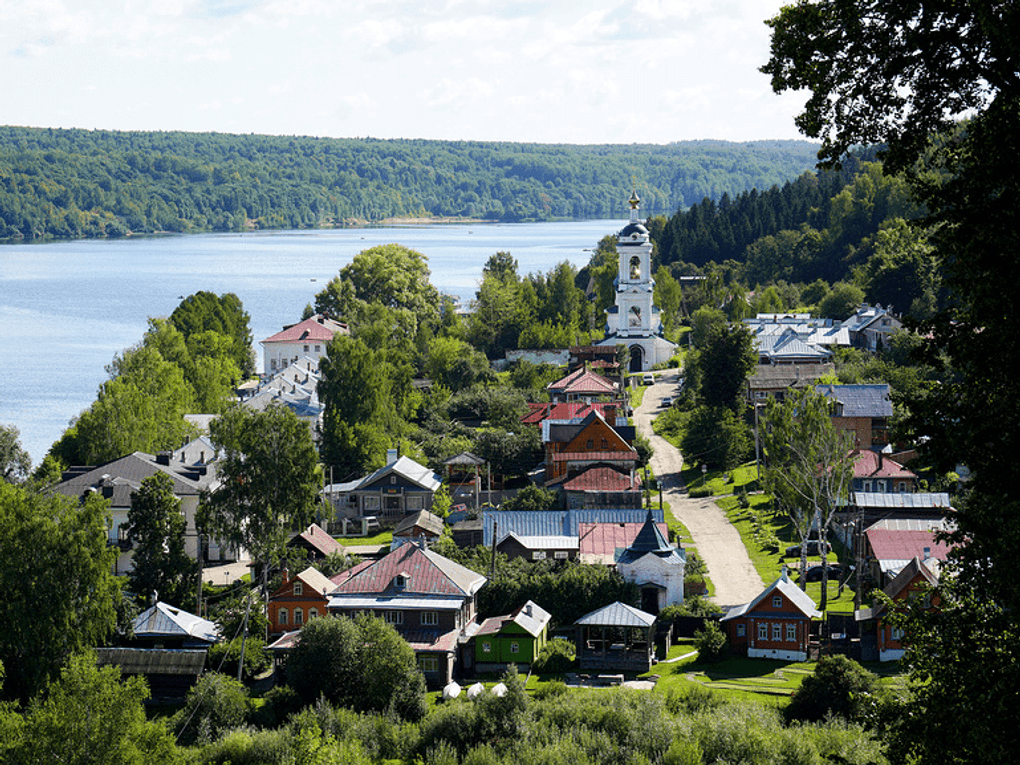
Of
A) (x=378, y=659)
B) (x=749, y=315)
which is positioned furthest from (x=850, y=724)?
(x=749, y=315)

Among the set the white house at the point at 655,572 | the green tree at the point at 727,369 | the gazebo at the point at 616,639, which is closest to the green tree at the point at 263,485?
the gazebo at the point at 616,639

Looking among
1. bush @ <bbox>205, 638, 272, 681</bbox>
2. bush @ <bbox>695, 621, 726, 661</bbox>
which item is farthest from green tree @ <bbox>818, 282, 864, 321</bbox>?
bush @ <bbox>205, 638, 272, 681</bbox>

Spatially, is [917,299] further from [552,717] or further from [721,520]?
[552,717]

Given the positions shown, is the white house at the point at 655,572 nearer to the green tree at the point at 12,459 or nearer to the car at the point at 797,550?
the car at the point at 797,550

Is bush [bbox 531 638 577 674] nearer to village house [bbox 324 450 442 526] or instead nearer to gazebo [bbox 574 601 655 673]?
gazebo [bbox 574 601 655 673]

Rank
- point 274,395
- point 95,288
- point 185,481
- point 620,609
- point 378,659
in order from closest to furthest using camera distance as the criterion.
Answer: 1. point 378,659
2. point 620,609
3. point 185,481
4. point 274,395
5. point 95,288

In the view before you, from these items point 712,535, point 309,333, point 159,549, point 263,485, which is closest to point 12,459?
point 159,549
